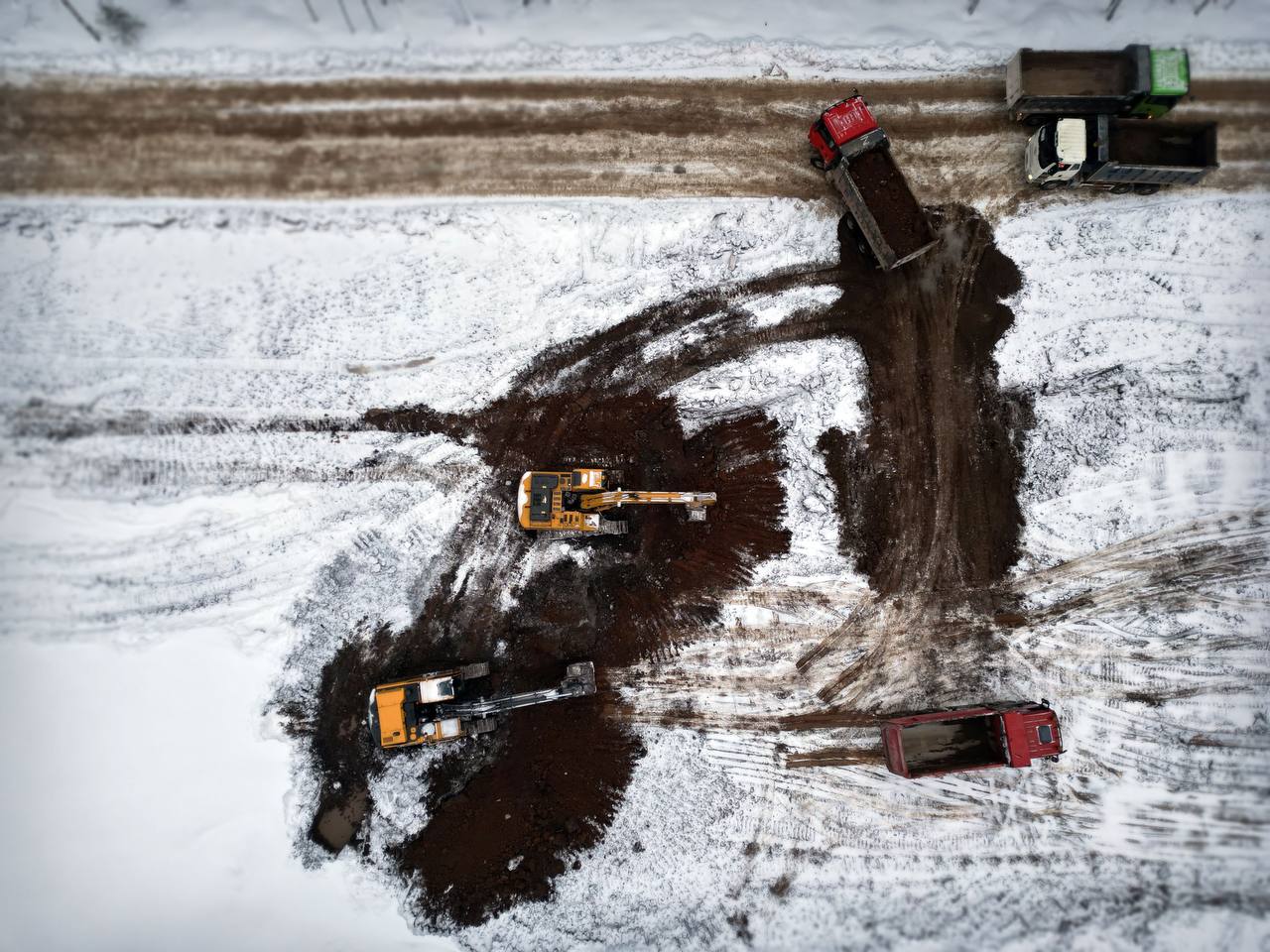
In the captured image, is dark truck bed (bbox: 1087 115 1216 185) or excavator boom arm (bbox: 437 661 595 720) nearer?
excavator boom arm (bbox: 437 661 595 720)

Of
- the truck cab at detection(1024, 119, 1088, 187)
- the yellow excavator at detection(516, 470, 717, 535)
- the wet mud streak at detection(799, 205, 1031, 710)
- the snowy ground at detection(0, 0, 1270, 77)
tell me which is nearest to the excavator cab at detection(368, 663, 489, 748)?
the yellow excavator at detection(516, 470, 717, 535)

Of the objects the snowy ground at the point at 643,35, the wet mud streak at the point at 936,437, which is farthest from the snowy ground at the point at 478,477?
the snowy ground at the point at 643,35

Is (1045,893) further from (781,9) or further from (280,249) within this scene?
(280,249)

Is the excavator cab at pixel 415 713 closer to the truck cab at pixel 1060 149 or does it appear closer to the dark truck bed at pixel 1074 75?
the truck cab at pixel 1060 149

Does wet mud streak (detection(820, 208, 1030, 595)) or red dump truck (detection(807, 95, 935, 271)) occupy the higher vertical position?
red dump truck (detection(807, 95, 935, 271))

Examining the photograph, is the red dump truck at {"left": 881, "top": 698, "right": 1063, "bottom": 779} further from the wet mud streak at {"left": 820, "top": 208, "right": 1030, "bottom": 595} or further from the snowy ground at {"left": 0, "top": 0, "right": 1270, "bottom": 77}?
the snowy ground at {"left": 0, "top": 0, "right": 1270, "bottom": 77}

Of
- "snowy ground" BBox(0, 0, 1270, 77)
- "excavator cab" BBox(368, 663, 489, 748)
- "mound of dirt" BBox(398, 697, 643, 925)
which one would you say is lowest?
"mound of dirt" BBox(398, 697, 643, 925)
